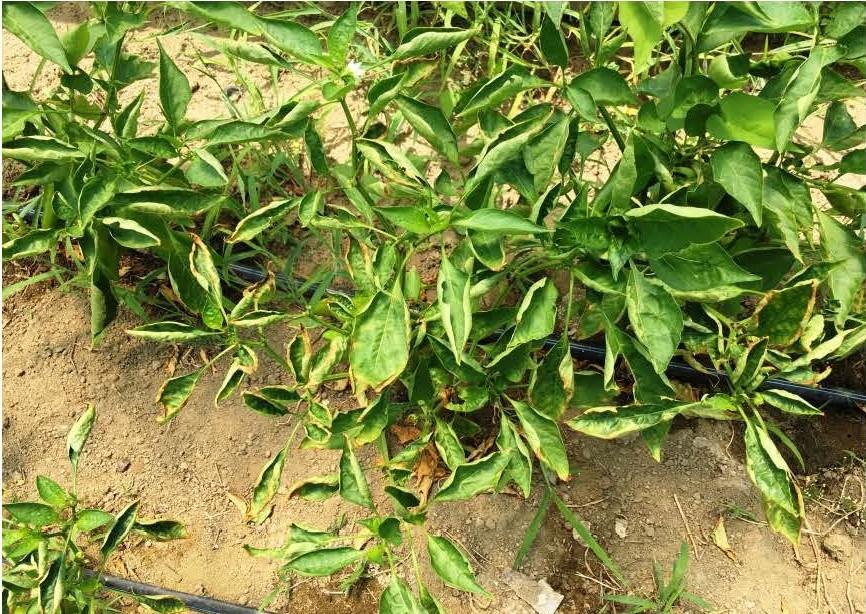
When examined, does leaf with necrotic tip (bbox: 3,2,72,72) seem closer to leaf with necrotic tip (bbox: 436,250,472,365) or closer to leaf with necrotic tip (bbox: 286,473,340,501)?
leaf with necrotic tip (bbox: 436,250,472,365)

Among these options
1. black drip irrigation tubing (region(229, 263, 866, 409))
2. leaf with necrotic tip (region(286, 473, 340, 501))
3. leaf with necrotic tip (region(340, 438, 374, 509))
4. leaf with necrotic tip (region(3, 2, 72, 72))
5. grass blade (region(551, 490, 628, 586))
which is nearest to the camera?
leaf with necrotic tip (region(3, 2, 72, 72))

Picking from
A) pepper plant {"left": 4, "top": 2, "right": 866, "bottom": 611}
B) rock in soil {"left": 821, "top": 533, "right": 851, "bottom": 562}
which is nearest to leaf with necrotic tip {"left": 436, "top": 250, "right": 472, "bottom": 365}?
pepper plant {"left": 4, "top": 2, "right": 866, "bottom": 611}

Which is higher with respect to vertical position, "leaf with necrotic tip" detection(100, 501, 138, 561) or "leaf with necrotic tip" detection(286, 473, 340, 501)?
"leaf with necrotic tip" detection(286, 473, 340, 501)

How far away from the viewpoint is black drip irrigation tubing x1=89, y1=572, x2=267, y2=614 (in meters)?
1.76

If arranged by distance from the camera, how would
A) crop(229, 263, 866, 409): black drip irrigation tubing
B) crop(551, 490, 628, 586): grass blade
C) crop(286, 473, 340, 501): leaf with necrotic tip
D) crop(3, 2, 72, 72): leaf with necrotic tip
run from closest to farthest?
crop(3, 2, 72, 72): leaf with necrotic tip
crop(286, 473, 340, 501): leaf with necrotic tip
crop(551, 490, 628, 586): grass blade
crop(229, 263, 866, 409): black drip irrigation tubing

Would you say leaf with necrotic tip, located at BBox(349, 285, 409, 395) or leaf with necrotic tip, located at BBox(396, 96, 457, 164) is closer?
leaf with necrotic tip, located at BBox(349, 285, 409, 395)

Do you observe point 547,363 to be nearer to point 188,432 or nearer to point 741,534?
point 741,534

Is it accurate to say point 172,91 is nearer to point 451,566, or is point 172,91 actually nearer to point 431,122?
point 431,122

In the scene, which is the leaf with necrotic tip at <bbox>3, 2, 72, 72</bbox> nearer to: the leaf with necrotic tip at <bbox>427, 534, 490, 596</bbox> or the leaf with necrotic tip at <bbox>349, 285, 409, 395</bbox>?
the leaf with necrotic tip at <bbox>349, 285, 409, 395</bbox>

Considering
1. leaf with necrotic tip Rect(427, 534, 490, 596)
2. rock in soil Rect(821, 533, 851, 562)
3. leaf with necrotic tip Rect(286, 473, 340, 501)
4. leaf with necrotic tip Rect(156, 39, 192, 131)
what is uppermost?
leaf with necrotic tip Rect(156, 39, 192, 131)

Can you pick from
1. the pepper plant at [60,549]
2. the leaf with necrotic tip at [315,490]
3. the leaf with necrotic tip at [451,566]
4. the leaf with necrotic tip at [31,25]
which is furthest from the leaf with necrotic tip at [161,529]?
the leaf with necrotic tip at [31,25]

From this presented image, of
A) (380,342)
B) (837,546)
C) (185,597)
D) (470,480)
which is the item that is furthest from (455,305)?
(837,546)

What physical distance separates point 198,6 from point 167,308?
3.06 feet

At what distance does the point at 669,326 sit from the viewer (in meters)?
1.29
